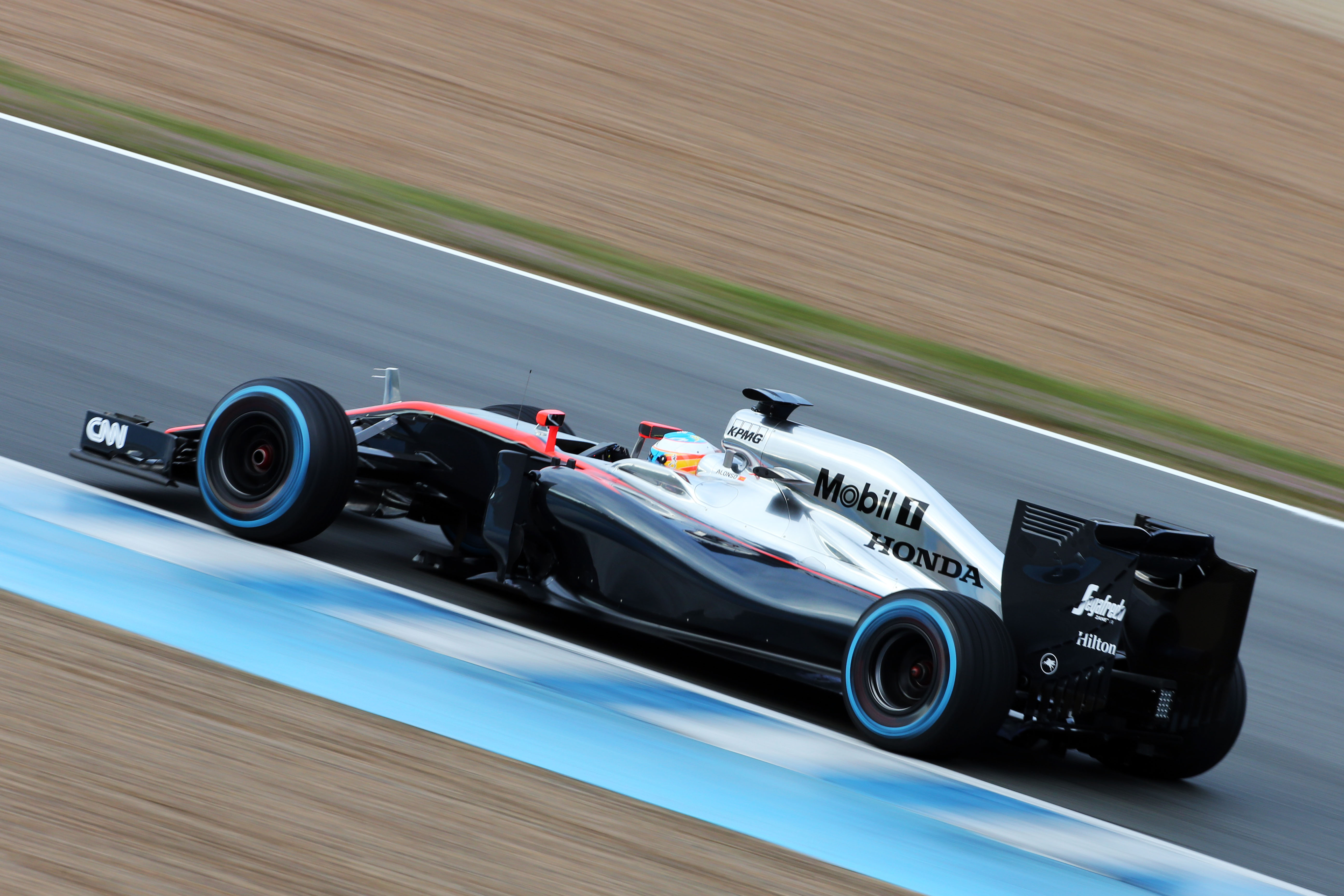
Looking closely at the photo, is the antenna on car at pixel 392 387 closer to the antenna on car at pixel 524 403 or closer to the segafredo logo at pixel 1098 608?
the antenna on car at pixel 524 403

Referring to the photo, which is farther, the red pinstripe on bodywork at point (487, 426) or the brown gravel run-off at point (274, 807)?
the red pinstripe on bodywork at point (487, 426)

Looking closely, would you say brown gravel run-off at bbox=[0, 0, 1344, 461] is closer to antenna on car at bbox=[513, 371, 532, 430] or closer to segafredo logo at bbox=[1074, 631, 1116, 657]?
antenna on car at bbox=[513, 371, 532, 430]

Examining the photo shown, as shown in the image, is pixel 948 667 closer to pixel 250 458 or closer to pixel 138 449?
pixel 250 458

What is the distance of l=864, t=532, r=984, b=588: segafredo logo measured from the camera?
577 centimetres

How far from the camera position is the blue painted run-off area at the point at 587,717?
470 centimetres

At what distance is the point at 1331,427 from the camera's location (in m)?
11.6

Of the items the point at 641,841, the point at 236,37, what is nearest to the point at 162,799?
the point at 641,841

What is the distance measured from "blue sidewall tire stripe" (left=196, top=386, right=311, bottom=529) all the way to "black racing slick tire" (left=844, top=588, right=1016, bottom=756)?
7.32 feet

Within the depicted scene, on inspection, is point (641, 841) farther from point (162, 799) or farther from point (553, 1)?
point (553, 1)

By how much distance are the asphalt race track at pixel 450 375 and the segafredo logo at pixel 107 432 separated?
0.30 meters

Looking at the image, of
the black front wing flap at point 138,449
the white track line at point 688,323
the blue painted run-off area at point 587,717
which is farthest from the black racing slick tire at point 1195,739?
the white track line at point 688,323

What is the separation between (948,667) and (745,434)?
5.56ft

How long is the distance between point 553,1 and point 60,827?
14733 millimetres

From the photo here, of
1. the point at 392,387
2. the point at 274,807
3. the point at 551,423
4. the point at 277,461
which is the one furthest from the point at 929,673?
the point at 392,387
